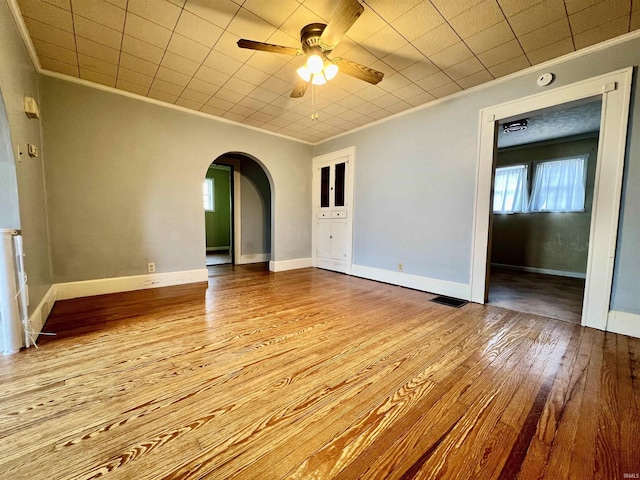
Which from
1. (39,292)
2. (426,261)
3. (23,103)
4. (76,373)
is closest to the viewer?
(76,373)

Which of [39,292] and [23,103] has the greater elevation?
[23,103]

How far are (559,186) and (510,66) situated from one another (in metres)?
3.54

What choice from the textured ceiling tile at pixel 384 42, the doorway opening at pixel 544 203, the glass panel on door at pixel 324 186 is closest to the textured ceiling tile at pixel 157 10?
the textured ceiling tile at pixel 384 42

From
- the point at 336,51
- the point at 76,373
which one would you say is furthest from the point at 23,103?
the point at 336,51

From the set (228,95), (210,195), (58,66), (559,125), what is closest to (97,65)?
(58,66)

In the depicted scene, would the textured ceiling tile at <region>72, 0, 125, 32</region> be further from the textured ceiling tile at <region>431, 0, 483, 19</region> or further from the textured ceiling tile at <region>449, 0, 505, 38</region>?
the textured ceiling tile at <region>449, 0, 505, 38</region>

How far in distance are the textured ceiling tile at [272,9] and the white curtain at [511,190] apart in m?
5.15

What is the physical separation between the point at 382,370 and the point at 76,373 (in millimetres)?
1890

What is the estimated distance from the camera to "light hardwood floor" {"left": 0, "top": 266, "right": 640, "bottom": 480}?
0.99 meters

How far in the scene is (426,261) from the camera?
11.4ft

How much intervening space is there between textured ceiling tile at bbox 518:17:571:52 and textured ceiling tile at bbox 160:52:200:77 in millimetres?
3007

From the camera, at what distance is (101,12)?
192 cm

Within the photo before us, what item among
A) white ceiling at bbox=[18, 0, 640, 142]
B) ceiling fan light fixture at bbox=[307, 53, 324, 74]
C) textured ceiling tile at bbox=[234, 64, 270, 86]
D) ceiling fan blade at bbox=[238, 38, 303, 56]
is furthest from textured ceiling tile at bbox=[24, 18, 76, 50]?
ceiling fan light fixture at bbox=[307, 53, 324, 74]

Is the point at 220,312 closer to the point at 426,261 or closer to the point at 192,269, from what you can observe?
the point at 192,269
